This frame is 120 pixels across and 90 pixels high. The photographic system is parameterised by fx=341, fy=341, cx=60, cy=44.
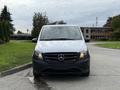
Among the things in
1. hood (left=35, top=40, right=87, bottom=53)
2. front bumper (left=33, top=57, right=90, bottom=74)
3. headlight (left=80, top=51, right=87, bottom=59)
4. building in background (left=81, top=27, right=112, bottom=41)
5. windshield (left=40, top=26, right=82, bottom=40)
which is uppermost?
windshield (left=40, top=26, right=82, bottom=40)

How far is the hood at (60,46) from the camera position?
10.8 m

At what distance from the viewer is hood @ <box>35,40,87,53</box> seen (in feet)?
35.3

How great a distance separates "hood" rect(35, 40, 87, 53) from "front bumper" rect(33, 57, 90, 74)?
41 cm

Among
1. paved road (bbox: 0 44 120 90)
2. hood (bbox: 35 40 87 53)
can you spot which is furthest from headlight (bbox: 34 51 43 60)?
paved road (bbox: 0 44 120 90)

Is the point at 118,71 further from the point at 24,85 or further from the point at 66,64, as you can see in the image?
the point at 24,85

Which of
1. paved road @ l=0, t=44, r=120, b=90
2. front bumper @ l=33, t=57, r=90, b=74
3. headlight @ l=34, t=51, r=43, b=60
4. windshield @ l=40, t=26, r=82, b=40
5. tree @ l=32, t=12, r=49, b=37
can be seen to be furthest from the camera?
tree @ l=32, t=12, r=49, b=37

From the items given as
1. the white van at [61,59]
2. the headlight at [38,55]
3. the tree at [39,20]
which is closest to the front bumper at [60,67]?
the white van at [61,59]

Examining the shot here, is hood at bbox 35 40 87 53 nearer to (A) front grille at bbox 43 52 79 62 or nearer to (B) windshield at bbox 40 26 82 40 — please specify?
(A) front grille at bbox 43 52 79 62

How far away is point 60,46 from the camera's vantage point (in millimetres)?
11008

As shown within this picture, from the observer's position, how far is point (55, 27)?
13.0m

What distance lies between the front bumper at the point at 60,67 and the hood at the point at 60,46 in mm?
411

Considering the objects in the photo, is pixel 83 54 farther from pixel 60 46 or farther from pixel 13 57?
pixel 13 57

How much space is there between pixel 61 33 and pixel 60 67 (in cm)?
233

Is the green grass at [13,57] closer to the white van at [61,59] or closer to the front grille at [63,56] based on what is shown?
the white van at [61,59]
